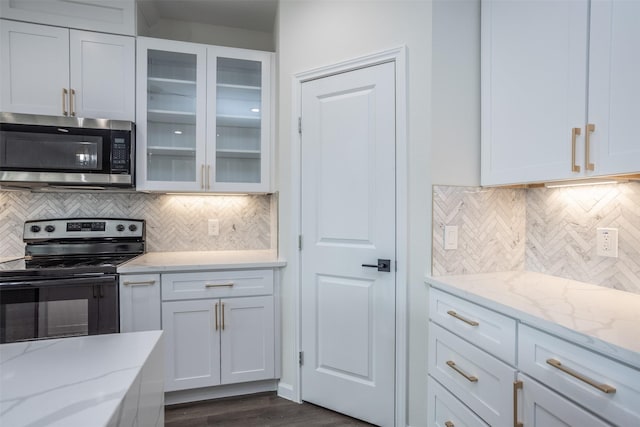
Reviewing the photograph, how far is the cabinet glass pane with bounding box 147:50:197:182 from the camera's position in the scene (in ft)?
7.64

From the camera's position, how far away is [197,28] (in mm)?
2754

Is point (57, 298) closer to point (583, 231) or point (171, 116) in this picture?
point (171, 116)

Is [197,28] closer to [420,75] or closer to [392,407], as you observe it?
[420,75]

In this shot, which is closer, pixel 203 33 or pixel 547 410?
pixel 547 410

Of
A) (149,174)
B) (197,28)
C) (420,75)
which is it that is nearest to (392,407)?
(420,75)

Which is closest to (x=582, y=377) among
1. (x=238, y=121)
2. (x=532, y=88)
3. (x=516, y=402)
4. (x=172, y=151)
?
(x=516, y=402)

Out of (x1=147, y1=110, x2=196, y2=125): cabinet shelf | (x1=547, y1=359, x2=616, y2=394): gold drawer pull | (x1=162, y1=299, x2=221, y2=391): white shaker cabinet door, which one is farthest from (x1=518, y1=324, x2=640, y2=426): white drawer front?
(x1=147, y1=110, x2=196, y2=125): cabinet shelf

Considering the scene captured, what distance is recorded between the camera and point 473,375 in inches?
55.4

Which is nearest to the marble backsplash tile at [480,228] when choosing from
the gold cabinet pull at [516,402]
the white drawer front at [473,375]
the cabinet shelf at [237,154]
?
the white drawer front at [473,375]

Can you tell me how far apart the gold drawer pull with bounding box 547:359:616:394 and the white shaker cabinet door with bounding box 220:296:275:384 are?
1623mm

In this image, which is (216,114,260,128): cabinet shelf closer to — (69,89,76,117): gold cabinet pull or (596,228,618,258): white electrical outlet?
(69,89,76,117): gold cabinet pull

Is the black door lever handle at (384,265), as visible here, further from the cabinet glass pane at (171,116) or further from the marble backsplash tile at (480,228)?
the cabinet glass pane at (171,116)

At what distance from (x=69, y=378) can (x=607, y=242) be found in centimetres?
203

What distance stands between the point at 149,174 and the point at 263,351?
148 cm
